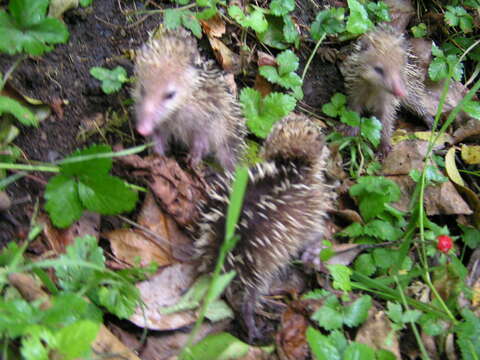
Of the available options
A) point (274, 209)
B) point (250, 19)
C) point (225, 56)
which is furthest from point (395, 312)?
point (250, 19)

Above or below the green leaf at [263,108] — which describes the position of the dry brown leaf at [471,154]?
below

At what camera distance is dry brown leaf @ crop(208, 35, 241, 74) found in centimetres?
409

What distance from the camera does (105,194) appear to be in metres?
2.78

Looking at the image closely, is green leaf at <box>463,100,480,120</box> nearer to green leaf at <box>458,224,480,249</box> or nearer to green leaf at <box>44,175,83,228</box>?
green leaf at <box>458,224,480,249</box>

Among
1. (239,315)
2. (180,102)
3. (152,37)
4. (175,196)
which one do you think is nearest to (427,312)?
(239,315)

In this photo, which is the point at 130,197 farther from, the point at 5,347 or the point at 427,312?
the point at 427,312

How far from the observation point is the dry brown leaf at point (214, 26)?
13.4 feet

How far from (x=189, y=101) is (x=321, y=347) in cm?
180

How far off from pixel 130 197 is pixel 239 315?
951 mm

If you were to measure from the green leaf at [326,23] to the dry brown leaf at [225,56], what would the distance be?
2.48 feet

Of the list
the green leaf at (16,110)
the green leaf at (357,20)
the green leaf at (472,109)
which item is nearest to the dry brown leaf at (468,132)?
the green leaf at (472,109)

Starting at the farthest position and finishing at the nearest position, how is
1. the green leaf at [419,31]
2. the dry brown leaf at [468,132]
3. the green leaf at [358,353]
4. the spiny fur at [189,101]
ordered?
the green leaf at [419,31] < the dry brown leaf at [468,132] < the spiny fur at [189,101] < the green leaf at [358,353]

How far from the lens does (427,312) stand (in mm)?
2965

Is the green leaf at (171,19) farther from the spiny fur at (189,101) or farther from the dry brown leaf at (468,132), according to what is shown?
the dry brown leaf at (468,132)
